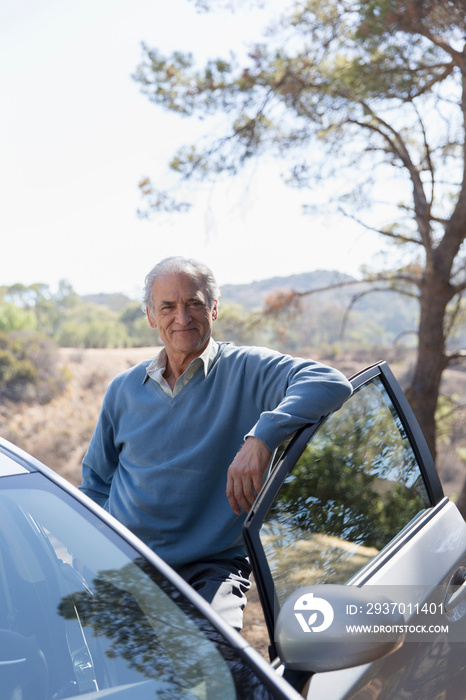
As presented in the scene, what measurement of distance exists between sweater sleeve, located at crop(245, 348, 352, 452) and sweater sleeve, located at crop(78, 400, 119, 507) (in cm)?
62

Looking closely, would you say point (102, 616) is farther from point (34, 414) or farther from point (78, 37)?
point (78, 37)

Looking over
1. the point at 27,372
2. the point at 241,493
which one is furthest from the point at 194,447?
the point at 27,372

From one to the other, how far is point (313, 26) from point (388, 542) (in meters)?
6.39

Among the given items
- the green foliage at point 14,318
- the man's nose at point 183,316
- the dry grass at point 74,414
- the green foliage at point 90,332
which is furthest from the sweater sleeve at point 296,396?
the green foliage at point 90,332

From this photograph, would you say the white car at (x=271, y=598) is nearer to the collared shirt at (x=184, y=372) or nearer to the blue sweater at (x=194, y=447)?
the blue sweater at (x=194, y=447)

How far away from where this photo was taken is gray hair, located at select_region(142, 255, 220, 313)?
2.06m

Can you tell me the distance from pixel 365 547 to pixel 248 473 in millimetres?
361

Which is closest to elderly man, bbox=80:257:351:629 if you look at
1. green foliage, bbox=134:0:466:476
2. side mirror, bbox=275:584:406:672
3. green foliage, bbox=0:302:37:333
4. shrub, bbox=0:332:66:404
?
side mirror, bbox=275:584:406:672

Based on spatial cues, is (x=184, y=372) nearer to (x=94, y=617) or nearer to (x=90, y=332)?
(x=94, y=617)

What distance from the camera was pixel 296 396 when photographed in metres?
1.49

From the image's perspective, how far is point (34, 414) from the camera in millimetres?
12484

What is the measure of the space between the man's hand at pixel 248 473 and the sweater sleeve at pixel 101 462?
0.77 m

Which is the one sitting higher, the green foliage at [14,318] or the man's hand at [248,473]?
the green foliage at [14,318]

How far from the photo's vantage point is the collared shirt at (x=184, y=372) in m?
1.96
